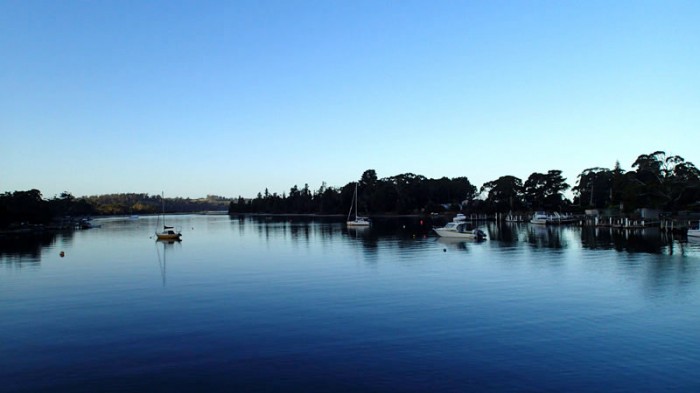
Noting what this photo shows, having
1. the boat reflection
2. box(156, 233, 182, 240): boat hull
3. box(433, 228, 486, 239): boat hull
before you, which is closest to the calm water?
the boat reflection

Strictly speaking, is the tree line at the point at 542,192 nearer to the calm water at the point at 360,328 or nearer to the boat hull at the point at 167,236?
the calm water at the point at 360,328

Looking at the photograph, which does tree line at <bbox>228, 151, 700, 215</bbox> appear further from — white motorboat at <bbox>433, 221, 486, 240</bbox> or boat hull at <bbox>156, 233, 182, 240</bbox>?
boat hull at <bbox>156, 233, 182, 240</bbox>

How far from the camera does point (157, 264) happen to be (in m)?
44.5

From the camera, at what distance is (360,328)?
65.4 ft

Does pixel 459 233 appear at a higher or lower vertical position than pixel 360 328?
higher

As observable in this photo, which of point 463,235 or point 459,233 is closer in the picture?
point 463,235

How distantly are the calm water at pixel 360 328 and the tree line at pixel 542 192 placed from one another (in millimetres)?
48331

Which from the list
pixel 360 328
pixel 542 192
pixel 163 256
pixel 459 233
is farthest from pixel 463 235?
pixel 542 192

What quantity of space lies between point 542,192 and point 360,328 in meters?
127

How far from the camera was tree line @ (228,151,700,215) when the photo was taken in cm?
8138

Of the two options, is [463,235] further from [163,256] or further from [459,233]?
[163,256]

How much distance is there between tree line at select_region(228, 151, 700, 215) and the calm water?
159 feet

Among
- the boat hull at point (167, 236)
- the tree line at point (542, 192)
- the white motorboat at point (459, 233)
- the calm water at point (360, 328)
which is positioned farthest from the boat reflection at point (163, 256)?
the tree line at point (542, 192)

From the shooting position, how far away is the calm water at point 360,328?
14.5m
